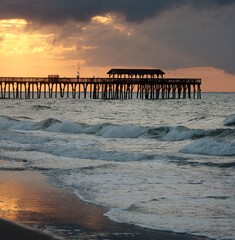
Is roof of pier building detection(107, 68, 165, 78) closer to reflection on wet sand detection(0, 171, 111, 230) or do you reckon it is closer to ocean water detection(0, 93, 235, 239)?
ocean water detection(0, 93, 235, 239)

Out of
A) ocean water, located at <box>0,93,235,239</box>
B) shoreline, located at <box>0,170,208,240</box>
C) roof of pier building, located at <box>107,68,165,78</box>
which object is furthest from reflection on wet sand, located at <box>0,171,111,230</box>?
roof of pier building, located at <box>107,68,165,78</box>

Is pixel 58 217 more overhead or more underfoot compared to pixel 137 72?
more underfoot

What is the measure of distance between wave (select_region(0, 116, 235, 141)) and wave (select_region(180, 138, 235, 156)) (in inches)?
154

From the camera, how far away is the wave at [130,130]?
2762 cm

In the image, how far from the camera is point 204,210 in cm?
952

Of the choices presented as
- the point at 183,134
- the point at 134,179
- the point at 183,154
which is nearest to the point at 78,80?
the point at 183,134

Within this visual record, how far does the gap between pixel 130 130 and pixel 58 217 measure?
21991mm

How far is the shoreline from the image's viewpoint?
7842 mm

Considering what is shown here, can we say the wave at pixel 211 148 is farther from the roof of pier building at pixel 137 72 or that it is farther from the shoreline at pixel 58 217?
the roof of pier building at pixel 137 72

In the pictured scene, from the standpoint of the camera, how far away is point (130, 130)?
3080cm

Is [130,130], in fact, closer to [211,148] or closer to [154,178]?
[211,148]

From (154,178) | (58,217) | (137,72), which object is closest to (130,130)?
(154,178)

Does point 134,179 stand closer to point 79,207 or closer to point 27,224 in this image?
point 79,207

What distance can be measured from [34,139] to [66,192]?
15201 millimetres
